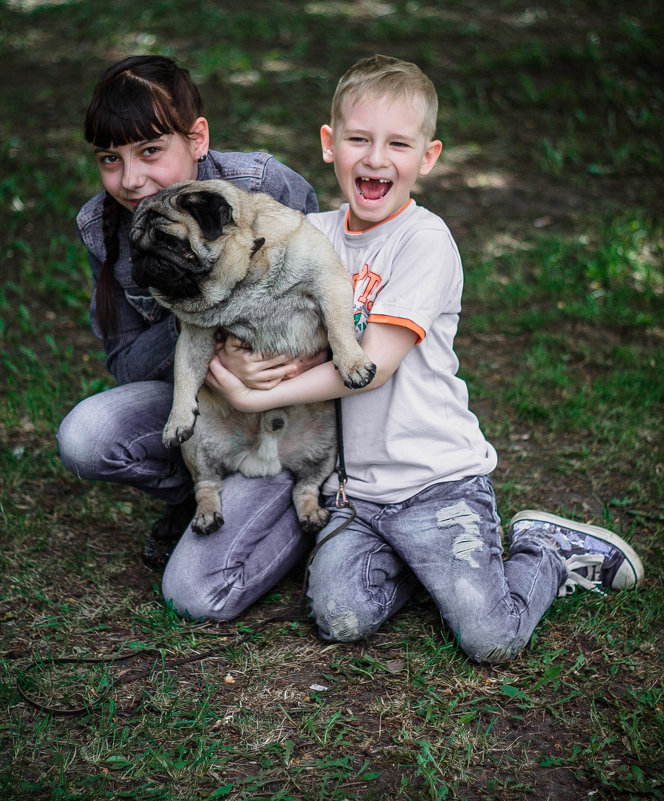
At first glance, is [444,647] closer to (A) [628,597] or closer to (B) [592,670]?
(B) [592,670]

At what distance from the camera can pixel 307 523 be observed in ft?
10.9

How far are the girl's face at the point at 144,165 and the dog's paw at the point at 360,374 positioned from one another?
114 centimetres

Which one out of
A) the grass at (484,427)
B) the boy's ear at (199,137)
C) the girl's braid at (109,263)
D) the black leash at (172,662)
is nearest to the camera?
the grass at (484,427)

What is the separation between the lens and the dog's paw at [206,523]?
10.8ft

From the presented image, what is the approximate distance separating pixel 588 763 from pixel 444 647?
2.15 ft

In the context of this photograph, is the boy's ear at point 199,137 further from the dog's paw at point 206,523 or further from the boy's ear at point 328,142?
the dog's paw at point 206,523

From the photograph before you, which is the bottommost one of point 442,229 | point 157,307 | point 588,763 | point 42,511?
point 42,511

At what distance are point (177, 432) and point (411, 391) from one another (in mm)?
963

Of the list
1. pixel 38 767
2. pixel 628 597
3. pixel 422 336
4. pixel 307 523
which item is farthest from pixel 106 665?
pixel 628 597

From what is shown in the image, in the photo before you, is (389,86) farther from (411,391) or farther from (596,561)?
(596,561)

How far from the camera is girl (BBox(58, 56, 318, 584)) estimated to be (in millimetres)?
3186

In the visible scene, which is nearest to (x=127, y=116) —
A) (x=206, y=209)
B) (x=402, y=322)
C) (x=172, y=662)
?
(x=206, y=209)

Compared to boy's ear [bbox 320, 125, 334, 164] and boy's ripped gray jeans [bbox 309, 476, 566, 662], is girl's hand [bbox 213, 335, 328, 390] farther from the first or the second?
boy's ear [bbox 320, 125, 334, 164]

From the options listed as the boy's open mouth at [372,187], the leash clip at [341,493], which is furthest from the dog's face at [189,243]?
the leash clip at [341,493]
